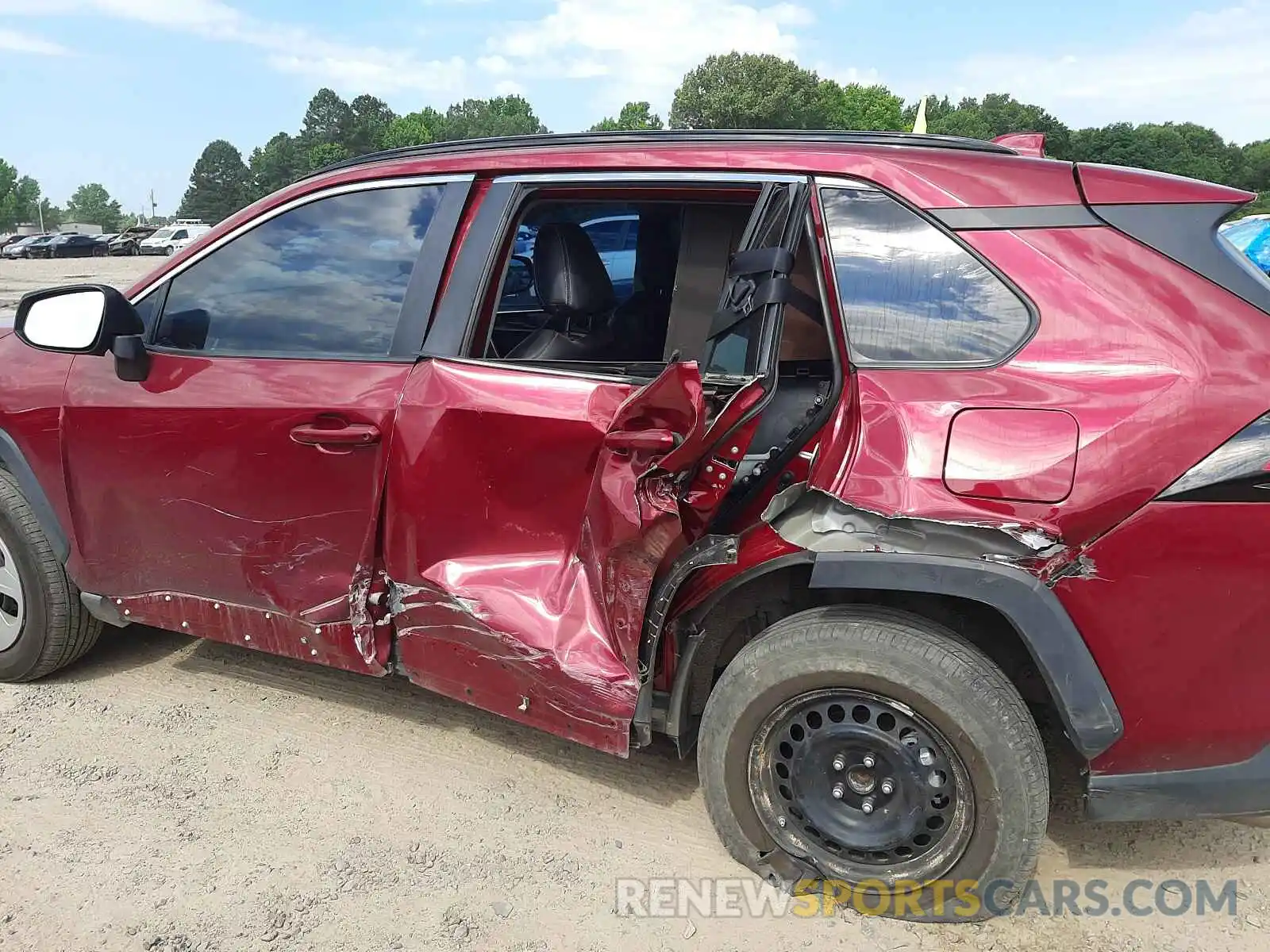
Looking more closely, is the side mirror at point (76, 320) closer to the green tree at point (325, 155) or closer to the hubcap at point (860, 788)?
the hubcap at point (860, 788)

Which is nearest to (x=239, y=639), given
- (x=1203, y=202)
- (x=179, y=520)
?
(x=179, y=520)

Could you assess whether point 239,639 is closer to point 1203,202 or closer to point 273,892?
point 273,892

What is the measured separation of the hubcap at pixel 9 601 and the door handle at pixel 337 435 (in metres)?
1.48

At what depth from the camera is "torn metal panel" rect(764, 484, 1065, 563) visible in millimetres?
1888

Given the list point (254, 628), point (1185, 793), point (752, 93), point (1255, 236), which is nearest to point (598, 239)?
point (254, 628)

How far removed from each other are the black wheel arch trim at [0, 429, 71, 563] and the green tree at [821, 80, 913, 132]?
81.5 metres

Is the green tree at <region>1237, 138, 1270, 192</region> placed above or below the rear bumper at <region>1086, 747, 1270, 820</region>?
above

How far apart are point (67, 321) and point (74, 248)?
5238 centimetres

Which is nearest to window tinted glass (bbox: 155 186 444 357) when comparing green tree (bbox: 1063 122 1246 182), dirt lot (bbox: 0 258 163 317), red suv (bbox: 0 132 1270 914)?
red suv (bbox: 0 132 1270 914)

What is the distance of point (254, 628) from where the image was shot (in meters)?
2.80

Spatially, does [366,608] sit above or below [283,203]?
below

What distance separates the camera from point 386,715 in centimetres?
316

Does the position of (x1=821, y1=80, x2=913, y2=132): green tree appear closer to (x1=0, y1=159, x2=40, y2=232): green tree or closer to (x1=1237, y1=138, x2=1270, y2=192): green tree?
(x1=1237, y1=138, x2=1270, y2=192): green tree

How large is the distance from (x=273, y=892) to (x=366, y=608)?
2.54 feet
